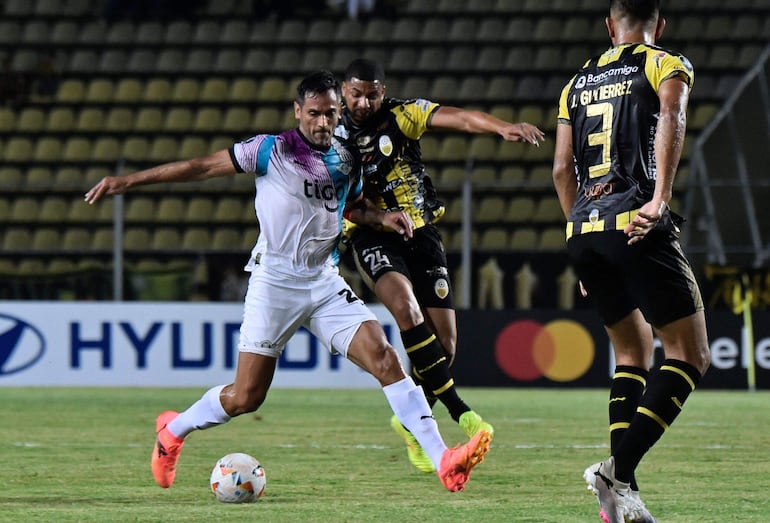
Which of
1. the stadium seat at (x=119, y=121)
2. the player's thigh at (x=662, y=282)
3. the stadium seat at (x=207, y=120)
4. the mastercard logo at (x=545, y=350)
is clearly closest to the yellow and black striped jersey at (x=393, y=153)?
the player's thigh at (x=662, y=282)

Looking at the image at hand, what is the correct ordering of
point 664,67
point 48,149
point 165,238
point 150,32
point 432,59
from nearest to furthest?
point 664,67, point 165,238, point 48,149, point 432,59, point 150,32

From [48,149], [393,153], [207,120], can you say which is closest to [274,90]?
[207,120]

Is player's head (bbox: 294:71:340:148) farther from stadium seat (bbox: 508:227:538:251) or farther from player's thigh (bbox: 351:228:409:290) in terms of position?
stadium seat (bbox: 508:227:538:251)

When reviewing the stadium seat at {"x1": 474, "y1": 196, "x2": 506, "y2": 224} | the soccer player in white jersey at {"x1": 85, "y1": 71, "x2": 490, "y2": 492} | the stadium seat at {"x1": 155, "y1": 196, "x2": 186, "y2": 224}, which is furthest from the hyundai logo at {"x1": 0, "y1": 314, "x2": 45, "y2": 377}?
the soccer player in white jersey at {"x1": 85, "y1": 71, "x2": 490, "y2": 492}

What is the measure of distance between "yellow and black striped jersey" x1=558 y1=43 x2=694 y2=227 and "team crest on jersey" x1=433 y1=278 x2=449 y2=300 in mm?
2455

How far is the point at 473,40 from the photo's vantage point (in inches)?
803

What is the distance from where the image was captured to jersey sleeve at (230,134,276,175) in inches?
222

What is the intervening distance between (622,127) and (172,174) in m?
1.80

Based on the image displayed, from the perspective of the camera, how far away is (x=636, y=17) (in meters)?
5.02

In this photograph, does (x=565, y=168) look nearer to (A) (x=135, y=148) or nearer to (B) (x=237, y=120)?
(B) (x=237, y=120)

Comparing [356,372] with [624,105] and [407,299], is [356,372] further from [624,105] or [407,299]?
[624,105]

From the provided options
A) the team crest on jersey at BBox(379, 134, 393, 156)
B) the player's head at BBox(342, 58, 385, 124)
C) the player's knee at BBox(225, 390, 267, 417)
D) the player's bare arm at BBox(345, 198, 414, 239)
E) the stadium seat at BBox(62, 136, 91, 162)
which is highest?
the stadium seat at BBox(62, 136, 91, 162)

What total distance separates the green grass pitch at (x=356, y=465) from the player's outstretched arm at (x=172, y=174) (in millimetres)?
1257

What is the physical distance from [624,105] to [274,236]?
1.65m
